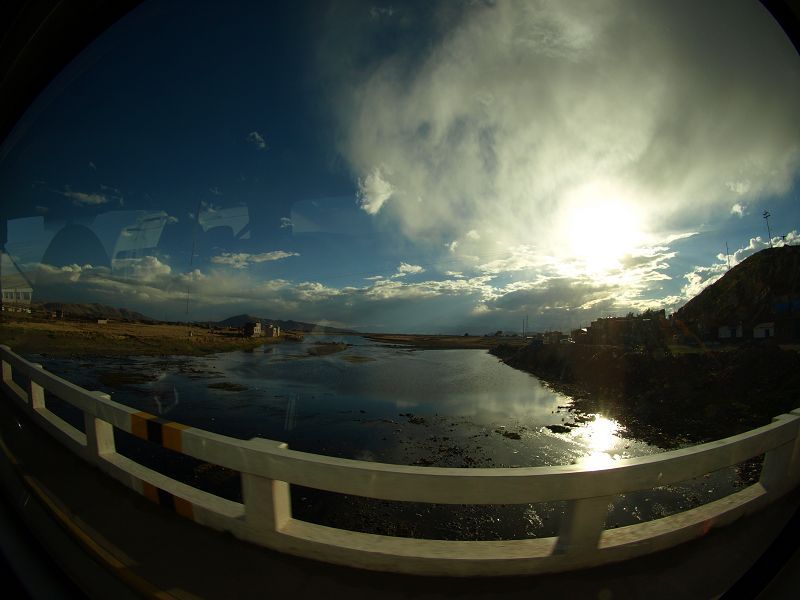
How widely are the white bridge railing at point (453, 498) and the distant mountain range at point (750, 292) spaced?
1379 mm

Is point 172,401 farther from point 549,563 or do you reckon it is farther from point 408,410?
point 549,563

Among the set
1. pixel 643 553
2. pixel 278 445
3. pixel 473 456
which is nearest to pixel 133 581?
pixel 278 445

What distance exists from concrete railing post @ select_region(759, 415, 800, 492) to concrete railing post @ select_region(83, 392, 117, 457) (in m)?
5.43

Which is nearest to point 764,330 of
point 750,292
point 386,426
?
point 750,292

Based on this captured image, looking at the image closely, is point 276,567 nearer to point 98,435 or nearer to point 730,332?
point 98,435

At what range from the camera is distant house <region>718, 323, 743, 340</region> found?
338cm

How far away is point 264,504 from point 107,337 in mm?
7192

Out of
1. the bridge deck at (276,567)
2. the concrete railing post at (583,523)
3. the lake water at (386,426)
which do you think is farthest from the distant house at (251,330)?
the concrete railing post at (583,523)

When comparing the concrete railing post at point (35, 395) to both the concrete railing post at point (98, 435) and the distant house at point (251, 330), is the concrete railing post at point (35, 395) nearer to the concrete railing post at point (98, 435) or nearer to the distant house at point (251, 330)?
the concrete railing post at point (98, 435)

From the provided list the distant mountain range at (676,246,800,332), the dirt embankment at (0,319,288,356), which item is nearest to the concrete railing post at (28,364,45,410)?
the dirt embankment at (0,319,288,356)

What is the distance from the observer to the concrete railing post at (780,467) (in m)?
2.21

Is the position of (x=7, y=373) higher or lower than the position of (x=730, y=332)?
lower

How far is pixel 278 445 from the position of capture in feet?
5.98

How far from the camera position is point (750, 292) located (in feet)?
9.95
